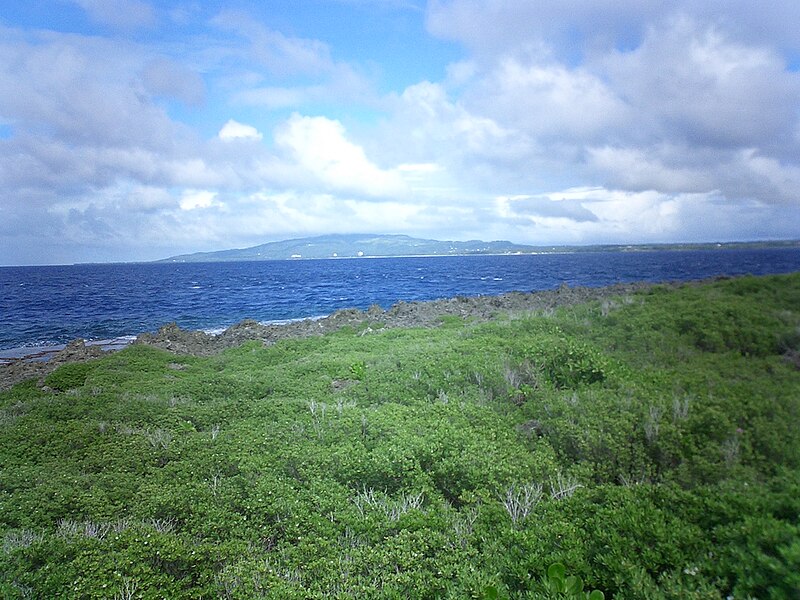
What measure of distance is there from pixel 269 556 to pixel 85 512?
3.22 m

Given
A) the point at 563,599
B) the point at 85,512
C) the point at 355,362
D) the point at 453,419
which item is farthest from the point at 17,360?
the point at 563,599

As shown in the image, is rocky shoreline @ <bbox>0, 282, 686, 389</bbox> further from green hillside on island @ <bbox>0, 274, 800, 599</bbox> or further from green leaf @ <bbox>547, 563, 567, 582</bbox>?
green leaf @ <bbox>547, 563, 567, 582</bbox>

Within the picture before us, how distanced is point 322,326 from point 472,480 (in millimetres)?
21396

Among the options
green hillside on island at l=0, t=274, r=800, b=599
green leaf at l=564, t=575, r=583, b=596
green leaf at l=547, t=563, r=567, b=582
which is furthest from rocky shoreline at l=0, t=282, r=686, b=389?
green leaf at l=564, t=575, r=583, b=596

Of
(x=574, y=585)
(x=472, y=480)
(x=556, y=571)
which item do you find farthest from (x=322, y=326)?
(x=574, y=585)

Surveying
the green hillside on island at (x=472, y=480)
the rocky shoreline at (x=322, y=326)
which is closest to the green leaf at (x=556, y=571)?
the green hillside on island at (x=472, y=480)

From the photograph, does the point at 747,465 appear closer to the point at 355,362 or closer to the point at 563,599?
the point at 563,599

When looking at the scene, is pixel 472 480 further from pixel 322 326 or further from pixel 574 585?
pixel 322 326

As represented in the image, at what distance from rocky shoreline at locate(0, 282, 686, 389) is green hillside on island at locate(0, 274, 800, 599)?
13.0 metres

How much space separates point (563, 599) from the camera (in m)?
3.86

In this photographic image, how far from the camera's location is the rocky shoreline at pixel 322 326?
907 inches

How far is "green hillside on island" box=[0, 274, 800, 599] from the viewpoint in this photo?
13.3 ft

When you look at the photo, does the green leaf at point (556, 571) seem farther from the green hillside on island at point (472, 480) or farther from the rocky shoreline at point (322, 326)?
the rocky shoreline at point (322, 326)

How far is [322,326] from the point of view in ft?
89.6
